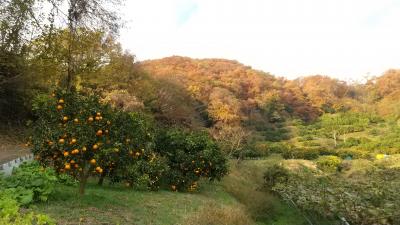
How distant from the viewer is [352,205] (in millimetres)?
8406

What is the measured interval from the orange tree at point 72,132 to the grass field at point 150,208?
70 centimetres

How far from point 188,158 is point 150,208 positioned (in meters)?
5.22

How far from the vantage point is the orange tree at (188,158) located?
1404 cm

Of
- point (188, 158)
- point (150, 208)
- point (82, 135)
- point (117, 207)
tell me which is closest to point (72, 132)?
point (82, 135)

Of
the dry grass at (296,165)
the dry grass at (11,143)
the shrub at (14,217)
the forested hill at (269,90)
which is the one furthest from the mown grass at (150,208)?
the forested hill at (269,90)

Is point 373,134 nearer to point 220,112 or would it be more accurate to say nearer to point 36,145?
point 220,112

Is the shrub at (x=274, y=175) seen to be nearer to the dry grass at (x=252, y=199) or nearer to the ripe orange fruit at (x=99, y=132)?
the dry grass at (x=252, y=199)

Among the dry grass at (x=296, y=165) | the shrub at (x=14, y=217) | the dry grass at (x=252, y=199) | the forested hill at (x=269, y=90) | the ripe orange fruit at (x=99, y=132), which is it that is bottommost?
the dry grass at (x=252, y=199)

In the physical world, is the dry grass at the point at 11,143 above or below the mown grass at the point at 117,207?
above

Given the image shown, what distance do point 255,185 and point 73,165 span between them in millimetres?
12350

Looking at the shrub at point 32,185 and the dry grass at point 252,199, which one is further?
the dry grass at point 252,199

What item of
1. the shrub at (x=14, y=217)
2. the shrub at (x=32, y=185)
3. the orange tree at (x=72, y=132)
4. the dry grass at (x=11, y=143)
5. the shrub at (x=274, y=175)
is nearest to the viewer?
the shrub at (x=14, y=217)

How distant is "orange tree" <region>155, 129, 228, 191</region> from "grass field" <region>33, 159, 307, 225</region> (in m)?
0.65

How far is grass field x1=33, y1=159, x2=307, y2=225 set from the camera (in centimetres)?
710
